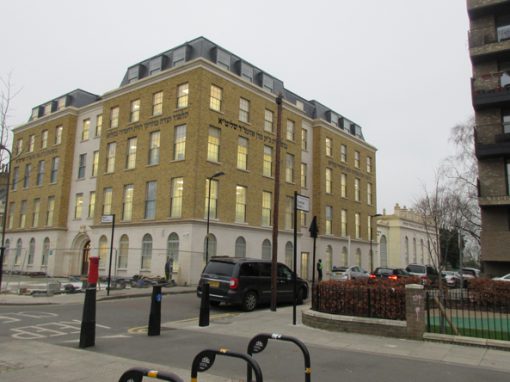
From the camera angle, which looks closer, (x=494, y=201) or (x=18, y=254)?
(x=494, y=201)

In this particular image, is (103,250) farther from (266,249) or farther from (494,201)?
(494,201)

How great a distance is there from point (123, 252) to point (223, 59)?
1617 cm

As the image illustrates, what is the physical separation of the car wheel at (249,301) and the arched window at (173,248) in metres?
12.4

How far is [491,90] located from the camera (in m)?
23.8

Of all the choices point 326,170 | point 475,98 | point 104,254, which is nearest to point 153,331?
point 475,98

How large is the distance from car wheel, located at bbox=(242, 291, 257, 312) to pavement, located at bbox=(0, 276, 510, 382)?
301cm

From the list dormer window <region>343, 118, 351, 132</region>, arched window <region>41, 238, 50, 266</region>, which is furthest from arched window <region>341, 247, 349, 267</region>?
arched window <region>41, 238, 50, 266</region>

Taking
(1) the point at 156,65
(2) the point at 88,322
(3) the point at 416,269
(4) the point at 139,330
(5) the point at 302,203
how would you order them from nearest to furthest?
(2) the point at 88,322, (4) the point at 139,330, (5) the point at 302,203, (3) the point at 416,269, (1) the point at 156,65

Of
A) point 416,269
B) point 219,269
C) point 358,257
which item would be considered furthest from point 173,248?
point 358,257

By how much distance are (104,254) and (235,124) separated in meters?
13.8

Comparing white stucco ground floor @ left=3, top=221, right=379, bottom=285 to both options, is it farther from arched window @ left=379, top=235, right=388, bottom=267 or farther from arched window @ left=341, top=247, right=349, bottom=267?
arched window @ left=379, top=235, right=388, bottom=267

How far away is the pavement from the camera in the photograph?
A: 6387 millimetres

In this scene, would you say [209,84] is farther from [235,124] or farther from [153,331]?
[153,331]

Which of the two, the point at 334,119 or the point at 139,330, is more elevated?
the point at 334,119
